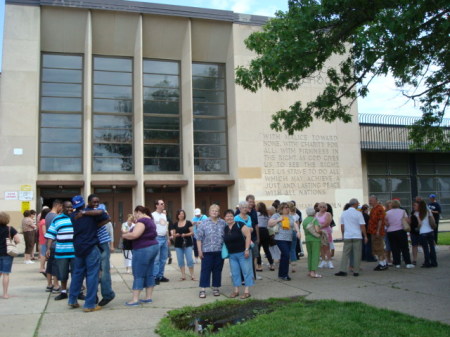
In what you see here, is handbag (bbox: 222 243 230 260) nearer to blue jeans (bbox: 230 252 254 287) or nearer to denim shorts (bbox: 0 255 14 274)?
blue jeans (bbox: 230 252 254 287)

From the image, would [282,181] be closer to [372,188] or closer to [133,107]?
[372,188]

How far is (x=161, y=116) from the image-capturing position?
2128 cm

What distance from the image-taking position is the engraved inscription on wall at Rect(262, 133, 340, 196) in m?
20.4

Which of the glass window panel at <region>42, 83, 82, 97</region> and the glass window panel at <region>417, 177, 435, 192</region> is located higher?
the glass window panel at <region>42, 83, 82, 97</region>

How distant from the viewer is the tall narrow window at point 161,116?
21.0 meters

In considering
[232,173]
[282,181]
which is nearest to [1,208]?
[232,173]

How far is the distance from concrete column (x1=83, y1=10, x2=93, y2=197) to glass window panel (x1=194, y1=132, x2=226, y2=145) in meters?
4.98

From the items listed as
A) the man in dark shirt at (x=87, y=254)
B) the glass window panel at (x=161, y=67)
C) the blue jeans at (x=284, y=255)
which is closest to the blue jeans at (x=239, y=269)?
the blue jeans at (x=284, y=255)

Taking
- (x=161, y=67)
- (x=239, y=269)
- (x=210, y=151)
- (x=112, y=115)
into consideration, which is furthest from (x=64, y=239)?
(x=161, y=67)

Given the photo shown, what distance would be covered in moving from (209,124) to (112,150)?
477 centimetres

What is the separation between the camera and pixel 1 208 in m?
17.6

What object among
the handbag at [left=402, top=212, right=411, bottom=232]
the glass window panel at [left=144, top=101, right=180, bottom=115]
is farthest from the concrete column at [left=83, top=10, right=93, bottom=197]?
the handbag at [left=402, top=212, right=411, bottom=232]

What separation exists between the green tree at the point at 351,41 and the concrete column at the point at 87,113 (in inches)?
405

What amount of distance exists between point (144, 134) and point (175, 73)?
3.43m
